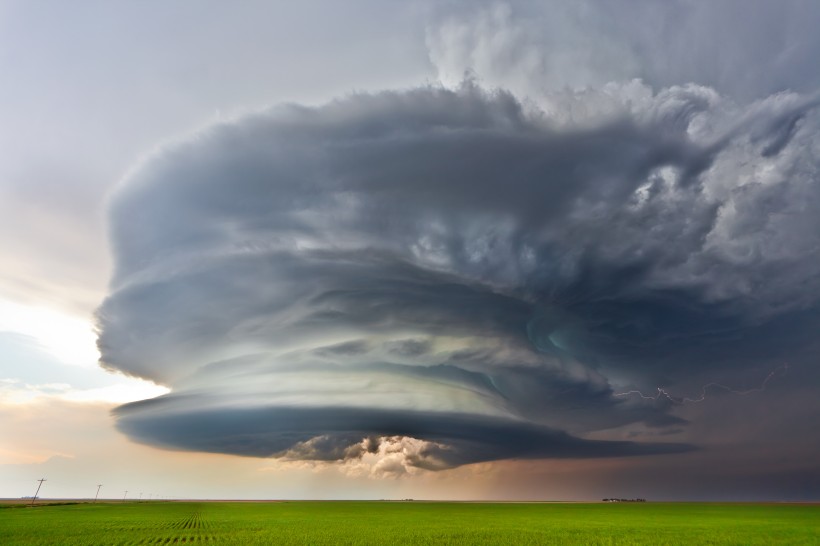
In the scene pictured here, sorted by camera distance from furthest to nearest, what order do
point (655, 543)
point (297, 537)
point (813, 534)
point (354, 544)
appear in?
point (813, 534), point (297, 537), point (655, 543), point (354, 544)

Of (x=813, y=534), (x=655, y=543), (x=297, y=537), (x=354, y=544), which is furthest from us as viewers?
(x=813, y=534)

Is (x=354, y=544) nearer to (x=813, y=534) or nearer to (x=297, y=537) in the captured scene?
(x=297, y=537)

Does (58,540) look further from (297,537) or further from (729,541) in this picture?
(729,541)

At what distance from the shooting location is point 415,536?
70.4 meters

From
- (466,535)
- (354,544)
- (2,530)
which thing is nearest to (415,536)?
(466,535)

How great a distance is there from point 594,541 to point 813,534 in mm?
38889

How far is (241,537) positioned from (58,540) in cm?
2278

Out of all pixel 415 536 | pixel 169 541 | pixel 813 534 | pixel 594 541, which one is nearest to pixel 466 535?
pixel 415 536

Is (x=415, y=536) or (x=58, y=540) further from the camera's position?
(x=415, y=536)

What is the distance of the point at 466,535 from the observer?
236ft

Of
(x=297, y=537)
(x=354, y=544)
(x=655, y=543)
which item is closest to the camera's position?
(x=354, y=544)

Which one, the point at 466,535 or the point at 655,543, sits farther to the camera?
the point at 466,535

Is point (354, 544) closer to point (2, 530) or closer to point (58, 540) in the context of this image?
point (58, 540)

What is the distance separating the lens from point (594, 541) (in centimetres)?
6462
